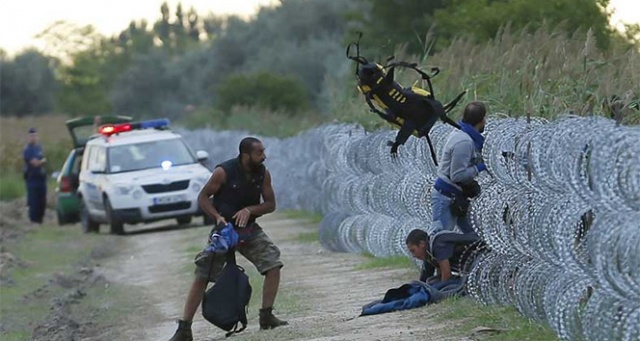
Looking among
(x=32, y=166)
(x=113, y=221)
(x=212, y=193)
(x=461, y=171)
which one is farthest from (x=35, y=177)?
(x=461, y=171)

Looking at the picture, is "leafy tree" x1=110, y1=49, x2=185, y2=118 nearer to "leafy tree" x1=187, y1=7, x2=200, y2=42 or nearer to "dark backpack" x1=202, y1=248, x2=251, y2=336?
"leafy tree" x1=187, y1=7, x2=200, y2=42

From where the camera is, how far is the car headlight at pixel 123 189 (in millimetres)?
28031

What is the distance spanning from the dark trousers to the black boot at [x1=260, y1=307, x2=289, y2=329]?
66.9 feet

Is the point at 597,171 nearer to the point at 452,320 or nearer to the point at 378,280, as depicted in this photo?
the point at 452,320

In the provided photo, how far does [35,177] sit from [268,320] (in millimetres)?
20664

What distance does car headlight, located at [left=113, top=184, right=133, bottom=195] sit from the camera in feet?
92.0

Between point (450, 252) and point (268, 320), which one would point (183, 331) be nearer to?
point (268, 320)

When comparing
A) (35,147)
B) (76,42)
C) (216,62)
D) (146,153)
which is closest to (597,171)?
(146,153)

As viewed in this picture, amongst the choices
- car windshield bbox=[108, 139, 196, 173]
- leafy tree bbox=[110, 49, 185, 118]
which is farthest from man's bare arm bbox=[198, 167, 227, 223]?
leafy tree bbox=[110, 49, 185, 118]

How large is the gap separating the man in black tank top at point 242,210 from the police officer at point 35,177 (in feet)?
65.8

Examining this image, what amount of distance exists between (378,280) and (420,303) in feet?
9.87

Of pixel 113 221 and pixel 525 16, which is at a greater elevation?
pixel 525 16

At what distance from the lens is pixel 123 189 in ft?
92.1

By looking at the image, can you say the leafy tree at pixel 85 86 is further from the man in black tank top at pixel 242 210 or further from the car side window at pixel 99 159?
the man in black tank top at pixel 242 210
